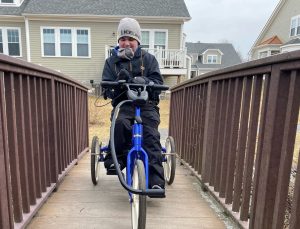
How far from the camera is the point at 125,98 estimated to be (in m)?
2.75

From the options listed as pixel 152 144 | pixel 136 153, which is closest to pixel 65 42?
pixel 152 144

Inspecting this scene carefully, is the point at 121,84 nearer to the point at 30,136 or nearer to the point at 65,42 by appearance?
the point at 30,136

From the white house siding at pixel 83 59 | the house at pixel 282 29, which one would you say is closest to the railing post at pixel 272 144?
the white house siding at pixel 83 59

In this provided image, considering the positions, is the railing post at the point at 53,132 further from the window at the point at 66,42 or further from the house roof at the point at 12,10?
the house roof at the point at 12,10

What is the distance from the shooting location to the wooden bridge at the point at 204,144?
62.7 inches

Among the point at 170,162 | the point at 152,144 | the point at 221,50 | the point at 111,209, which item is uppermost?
the point at 221,50

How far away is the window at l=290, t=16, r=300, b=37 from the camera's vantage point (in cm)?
1998

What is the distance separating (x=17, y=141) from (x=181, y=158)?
2.59 m

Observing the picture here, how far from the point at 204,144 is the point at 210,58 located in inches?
1576

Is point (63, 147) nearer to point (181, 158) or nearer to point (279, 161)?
point (181, 158)

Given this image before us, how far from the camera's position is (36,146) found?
2326mm

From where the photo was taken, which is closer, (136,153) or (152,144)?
(136,153)

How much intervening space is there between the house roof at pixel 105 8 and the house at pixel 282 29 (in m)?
8.68

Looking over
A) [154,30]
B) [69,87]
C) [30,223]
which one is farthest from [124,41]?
[154,30]
